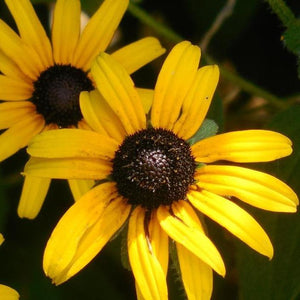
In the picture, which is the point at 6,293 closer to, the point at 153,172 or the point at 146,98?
the point at 153,172

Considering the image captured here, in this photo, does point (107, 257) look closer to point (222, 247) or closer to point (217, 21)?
point (222, 247)

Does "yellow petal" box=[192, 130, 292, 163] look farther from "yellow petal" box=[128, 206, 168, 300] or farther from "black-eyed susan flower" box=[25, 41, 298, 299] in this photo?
"yellow petal" box=[128, 206, 168, 300]

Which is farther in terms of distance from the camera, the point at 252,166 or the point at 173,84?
the point at 252,166

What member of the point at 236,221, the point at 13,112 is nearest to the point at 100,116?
the point at 13,112

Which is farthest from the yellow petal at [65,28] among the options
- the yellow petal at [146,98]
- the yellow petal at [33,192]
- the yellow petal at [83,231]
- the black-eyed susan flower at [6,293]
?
the black-eyed susan flower at [6,293]

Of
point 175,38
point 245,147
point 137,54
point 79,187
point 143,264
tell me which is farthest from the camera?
point 175,38

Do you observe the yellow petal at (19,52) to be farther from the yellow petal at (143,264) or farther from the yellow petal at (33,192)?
the yellow petal at (143,264)
